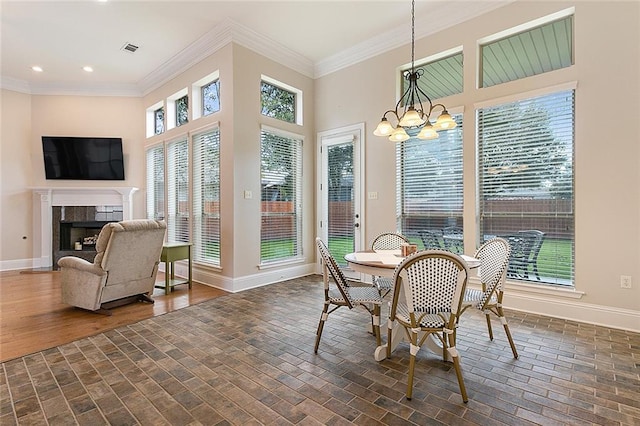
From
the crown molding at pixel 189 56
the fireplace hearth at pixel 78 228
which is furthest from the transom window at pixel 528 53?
the fireplace hearth at pixel 78 228

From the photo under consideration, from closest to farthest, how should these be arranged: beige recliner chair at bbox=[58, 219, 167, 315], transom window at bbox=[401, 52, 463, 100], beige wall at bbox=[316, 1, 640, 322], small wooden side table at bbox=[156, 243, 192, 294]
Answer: beige wall at bbox=[316, 1, 640, 322]
beige recliner chair at bbox=[58, 219, 167, 315]
transom window at bbox=[401, 52, 463, 100]
small wooden side table at bbox=[156, 243, 192, 294]

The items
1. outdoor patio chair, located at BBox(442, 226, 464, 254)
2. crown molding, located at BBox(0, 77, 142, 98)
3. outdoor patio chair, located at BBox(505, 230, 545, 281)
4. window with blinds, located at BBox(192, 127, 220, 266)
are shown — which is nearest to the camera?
outdoor patio chair, located at BBox(505, 230, 545, 281)

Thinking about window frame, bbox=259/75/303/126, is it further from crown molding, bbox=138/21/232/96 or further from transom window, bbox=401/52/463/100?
transom window, bbox=401/52/463/100

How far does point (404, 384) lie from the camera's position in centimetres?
208

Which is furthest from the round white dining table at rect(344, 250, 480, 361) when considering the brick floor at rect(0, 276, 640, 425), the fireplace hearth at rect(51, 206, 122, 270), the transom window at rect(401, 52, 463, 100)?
the fireplace hearth at rect(51, 206, 122, 270)

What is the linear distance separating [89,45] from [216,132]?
2517 mm

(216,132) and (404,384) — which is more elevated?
(216,132)

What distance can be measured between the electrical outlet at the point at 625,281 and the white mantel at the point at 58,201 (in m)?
7.96

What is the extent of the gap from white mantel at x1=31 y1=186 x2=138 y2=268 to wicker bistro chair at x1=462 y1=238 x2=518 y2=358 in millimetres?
6781

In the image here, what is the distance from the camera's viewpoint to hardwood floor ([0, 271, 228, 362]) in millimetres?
2814

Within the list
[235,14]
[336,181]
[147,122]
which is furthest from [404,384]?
[147,122]

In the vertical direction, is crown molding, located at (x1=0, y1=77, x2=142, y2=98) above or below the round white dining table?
above

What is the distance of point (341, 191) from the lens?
5.32 m

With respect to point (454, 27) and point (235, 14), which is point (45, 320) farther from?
point (454, 27)
